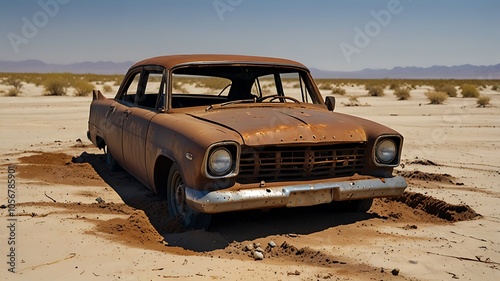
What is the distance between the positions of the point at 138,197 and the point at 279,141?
2.33 meters

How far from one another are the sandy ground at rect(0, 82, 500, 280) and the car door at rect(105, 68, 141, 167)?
18.0 inches

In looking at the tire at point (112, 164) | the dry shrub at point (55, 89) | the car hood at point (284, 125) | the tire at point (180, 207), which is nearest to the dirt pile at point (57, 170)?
the tire at point (112, 164)

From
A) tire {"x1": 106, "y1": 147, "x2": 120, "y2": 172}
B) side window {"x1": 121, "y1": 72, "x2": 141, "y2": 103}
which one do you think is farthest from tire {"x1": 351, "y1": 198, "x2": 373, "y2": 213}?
tire {"x1": 106, "y1": 147, "x2": 120, "y2": 172}

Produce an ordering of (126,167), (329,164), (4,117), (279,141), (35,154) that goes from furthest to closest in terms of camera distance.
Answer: (4,117), (35,154), (126,167), (329,164), (279,141)

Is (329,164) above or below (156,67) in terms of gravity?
below

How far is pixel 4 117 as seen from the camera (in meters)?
15.7

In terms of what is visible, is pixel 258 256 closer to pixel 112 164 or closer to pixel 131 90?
pixel 131 90

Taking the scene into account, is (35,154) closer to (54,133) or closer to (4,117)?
(54,133)

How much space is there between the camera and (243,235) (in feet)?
15.5

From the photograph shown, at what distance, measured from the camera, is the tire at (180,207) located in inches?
185

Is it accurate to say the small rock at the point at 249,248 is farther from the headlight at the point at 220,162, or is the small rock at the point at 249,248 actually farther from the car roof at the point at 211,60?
the car roof at the point at 211,60

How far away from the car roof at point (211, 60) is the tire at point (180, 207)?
1.31 meters

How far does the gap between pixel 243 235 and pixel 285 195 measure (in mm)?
564

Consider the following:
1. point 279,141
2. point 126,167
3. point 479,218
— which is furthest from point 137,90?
point 479,218
